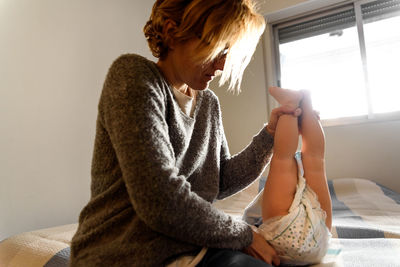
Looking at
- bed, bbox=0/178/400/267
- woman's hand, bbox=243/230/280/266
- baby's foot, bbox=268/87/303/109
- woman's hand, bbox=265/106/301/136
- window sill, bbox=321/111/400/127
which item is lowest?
bed, bbox=0/178/400/267

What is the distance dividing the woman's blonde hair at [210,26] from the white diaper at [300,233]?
397 mm

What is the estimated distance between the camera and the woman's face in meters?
0.76

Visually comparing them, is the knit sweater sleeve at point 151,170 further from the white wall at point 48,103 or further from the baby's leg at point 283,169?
the white wall at point 48,103

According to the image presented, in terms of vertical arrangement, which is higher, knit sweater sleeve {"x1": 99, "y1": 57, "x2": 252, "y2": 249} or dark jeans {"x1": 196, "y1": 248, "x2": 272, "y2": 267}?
knit sweater sleeve {"x1": 99, "y1": 57, "x2": 252, "y2": 249}

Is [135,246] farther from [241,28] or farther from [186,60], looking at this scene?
[241,28]

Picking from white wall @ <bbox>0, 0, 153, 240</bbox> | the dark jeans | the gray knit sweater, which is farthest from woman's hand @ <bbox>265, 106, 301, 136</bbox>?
white wall @ <bbox>0, 0, 153, 240</bbox>

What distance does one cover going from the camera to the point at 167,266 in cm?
60

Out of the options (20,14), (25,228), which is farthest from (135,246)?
(20,14)

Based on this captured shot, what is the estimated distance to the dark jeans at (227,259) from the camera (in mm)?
567

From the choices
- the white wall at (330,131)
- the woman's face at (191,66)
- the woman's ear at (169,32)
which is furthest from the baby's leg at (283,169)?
the white wall at (330,131)

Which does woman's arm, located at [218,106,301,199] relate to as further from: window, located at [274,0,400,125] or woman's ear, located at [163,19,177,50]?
window, located at [274,0,400,125]

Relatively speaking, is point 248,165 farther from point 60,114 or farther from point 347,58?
point 347,58

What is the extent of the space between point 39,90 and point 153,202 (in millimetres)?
1271

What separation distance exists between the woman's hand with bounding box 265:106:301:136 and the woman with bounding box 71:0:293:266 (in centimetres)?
16
